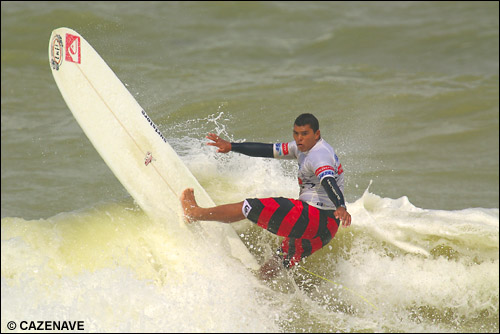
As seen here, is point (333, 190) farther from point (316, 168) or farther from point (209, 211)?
point (209, 211)

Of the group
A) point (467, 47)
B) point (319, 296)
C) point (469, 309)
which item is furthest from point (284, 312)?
point (467, 47)

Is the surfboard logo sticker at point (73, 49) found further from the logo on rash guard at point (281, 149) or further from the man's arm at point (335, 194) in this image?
the man's arm at point (335, 194)

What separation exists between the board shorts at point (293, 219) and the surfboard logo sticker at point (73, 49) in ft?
7.39

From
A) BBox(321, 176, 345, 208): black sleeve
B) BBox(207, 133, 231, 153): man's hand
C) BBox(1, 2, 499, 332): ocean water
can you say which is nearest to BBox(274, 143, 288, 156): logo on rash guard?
BBox(207, 133, 231, 153): man's hand

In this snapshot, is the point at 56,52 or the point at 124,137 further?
the point at 56,52

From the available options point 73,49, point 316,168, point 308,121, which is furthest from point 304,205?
point 73,49

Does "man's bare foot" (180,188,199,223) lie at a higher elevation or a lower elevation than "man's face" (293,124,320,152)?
lower

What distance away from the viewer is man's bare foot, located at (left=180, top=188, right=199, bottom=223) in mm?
5031

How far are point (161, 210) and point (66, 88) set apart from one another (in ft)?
4.93

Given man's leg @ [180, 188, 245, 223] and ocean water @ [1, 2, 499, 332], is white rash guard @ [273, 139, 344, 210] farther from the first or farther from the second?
ocean water @ [1, 2, 499, 332]

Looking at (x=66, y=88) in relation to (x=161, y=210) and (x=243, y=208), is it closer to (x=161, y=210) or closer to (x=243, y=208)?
(x=161, y=210)

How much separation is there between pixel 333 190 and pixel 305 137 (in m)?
0.50

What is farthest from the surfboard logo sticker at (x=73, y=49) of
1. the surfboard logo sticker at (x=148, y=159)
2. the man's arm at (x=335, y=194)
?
the man's arm at (x=335, y=194)

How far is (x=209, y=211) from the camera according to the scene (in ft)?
15.5
